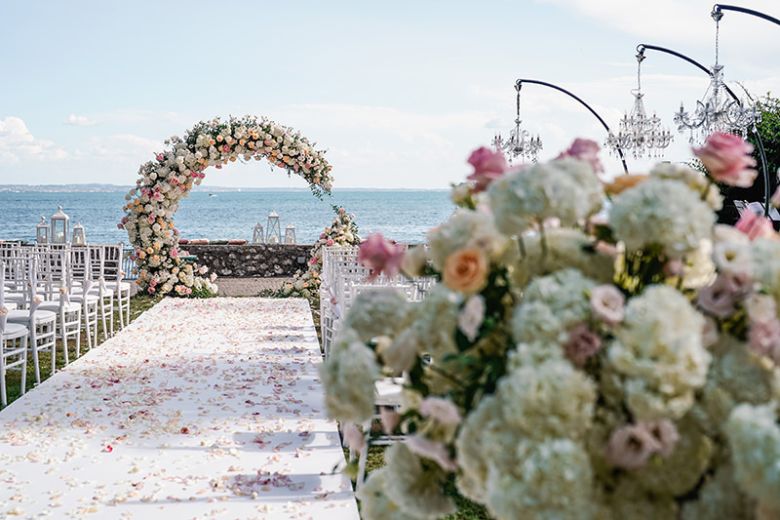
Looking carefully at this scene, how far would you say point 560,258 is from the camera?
1.08m

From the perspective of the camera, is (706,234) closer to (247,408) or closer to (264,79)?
(247,408)

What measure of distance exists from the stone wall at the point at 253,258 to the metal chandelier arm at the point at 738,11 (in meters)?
10.6

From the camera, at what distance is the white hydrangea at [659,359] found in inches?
35.1

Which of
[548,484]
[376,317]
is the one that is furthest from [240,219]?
[548,484]

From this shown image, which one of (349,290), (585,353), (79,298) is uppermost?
(585,353)

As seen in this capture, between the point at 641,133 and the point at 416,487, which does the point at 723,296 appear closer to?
the point at 416,487

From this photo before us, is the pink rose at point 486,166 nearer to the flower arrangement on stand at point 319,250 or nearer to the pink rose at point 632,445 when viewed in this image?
the pink rose at point 632,445

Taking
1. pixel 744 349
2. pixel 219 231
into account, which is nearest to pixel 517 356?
pixel 744 349

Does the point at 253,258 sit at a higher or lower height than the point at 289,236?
lower

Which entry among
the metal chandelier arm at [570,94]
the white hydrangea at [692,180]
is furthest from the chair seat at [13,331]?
the metal chandelier arm at [570,94]

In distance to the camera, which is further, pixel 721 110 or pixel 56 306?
pixel 721 110

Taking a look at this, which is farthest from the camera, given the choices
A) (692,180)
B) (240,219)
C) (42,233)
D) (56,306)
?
(240,219)

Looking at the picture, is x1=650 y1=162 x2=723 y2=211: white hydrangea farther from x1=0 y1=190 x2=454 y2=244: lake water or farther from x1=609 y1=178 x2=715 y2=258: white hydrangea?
x1=0 y1=190 x2=454 y2=244: lake water

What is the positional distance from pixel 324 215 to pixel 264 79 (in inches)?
1759
